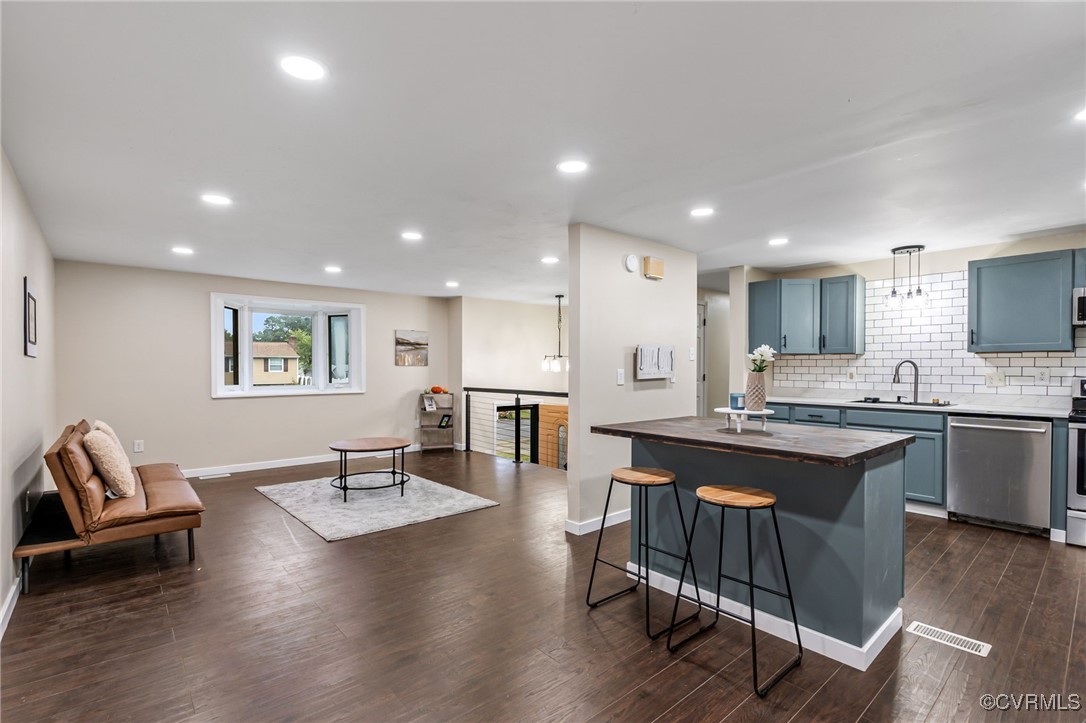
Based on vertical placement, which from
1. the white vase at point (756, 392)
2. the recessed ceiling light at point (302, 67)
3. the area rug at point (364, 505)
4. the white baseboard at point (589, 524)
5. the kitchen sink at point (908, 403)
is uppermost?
the recessed ceiling light at point (302, 67)

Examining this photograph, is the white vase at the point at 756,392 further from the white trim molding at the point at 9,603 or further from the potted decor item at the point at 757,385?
the white trim molding at the point at 9,603

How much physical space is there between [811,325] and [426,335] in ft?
17.7

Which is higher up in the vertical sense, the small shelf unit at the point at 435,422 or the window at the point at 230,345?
the window at the point at 230,345

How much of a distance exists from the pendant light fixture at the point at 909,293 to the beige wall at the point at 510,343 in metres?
4.65

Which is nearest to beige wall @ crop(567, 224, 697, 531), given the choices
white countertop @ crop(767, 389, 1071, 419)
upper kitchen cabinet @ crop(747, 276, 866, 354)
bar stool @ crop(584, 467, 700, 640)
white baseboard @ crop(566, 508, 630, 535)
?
white baseboard @ crop(566, 508, 630, 535)

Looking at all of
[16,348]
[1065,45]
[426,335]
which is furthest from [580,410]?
[426,335]

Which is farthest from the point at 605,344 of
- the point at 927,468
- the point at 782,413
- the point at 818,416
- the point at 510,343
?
the point at 510,343

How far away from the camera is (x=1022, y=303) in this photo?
430cm

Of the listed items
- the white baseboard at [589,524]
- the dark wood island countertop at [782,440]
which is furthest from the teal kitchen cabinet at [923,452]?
the white baseboard at [589,524]

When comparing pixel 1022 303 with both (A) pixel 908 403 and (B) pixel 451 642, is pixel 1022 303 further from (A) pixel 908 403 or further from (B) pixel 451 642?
(B) pixel 451 642

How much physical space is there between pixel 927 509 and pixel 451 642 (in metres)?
4.31

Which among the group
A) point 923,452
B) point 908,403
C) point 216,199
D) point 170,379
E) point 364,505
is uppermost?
point 216,199

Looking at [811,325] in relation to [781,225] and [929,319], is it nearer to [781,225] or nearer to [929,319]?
[929,319]

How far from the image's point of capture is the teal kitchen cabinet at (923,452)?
14.3 feet
